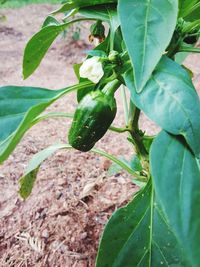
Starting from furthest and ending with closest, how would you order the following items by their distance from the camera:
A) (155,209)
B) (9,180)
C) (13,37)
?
(13,37) → (9,180) → (155,209)

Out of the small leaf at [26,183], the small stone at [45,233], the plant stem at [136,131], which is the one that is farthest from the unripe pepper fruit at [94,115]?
the small stone at [45,233]

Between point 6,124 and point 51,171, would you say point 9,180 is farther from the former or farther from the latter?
point 6,124

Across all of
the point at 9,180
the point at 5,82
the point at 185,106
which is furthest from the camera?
the point at 5,82

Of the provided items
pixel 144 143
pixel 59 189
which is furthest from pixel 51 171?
pixel 144 143

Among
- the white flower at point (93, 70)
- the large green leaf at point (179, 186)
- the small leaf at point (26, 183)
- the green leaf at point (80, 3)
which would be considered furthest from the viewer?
the small leaf at point (26, 183)

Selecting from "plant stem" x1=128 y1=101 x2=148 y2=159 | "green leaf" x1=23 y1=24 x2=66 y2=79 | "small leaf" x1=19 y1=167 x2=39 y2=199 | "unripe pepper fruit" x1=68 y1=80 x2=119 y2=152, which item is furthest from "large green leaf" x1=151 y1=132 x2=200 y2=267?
"small leaf" x1=19 y1=167 x2=39 y2=199

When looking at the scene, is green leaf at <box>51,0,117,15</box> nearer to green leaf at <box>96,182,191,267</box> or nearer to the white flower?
the white flower

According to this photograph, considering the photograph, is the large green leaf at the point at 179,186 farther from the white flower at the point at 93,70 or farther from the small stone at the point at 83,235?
the small stone at the point at 83,235
